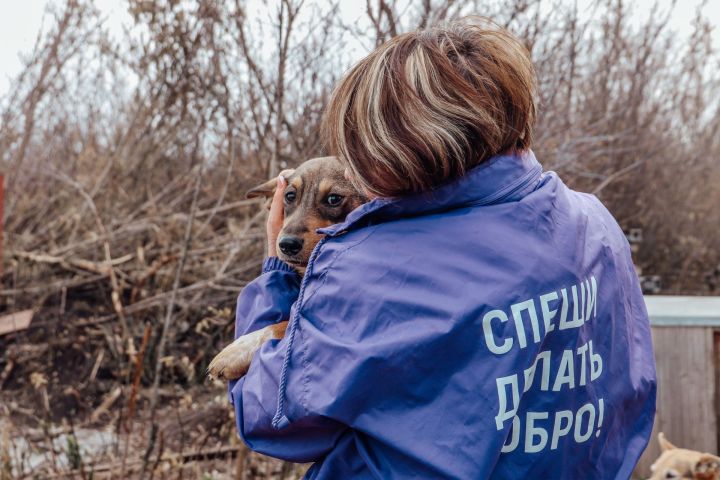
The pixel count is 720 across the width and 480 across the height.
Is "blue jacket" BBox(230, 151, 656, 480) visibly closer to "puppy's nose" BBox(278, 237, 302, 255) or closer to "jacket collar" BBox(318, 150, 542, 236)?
"jacket collar" BBox(318, 150, 542, 236)

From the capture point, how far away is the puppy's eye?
3170 mm

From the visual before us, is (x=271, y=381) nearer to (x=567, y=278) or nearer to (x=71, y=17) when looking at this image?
(x=567, y=278)

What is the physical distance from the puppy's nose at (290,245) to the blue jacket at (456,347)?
0.88m

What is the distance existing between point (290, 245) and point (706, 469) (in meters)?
3.82

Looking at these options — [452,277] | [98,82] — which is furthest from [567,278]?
[98,82]

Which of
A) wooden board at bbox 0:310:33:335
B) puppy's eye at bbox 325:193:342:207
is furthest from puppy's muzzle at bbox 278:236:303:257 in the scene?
wooden board at bbox 0:310:33:335

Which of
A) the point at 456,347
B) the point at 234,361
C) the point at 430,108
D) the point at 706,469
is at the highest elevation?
the point at 430,108

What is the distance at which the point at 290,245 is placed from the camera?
2.87 m

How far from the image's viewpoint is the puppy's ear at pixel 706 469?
5164 mm

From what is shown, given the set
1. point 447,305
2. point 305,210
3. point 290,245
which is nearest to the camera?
point 447,305

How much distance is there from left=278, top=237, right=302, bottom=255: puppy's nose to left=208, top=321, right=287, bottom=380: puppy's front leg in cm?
40

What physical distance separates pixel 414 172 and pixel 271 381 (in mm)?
620

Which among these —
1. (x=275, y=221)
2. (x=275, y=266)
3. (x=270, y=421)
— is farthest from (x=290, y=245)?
(x=270, y=421)

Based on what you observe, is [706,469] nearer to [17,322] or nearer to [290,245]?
[290,245]
